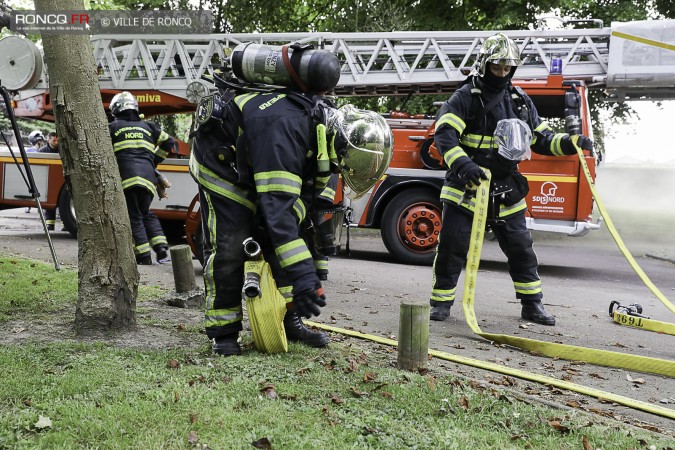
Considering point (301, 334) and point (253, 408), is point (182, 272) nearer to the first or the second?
point (301, 334)

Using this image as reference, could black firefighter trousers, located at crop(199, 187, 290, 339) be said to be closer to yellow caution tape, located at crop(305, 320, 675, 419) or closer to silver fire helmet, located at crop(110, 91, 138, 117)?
yellow caution tape, located at crop(305, 320, 675, 419)

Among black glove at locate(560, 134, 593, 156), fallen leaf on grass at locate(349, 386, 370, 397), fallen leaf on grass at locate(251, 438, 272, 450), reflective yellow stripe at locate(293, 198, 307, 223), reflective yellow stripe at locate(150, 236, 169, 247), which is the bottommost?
reflective yellow stripe at locate(150, 236, 169, 247)

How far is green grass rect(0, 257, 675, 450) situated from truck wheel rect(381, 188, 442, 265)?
5137mm

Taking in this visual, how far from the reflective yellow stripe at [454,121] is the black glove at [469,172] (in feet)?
0.86

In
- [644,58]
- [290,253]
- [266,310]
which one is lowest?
[266,310]

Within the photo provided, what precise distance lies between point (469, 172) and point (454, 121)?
0.44 m

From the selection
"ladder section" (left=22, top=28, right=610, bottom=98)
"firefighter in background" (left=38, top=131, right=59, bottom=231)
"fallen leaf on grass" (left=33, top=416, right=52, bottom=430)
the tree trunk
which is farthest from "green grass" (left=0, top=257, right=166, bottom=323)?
"ladder section" (left=22, top=28, right=610, bottom=98)

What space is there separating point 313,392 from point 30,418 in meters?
1.19

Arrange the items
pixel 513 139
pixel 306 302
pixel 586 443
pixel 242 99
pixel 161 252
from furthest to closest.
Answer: pixel 161 252, pixel 513 139, pixel 242 99, pixel 306 302, pixel 586 443

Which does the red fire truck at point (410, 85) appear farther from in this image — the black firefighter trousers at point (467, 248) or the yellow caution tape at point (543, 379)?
the yellow caution tape at point (543, 379)

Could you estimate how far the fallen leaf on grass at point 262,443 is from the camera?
8.66ft

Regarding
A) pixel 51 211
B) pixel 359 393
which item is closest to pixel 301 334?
pixel 359 393

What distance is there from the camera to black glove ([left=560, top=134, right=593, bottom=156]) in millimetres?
5375

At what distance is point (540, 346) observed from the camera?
459 cm
